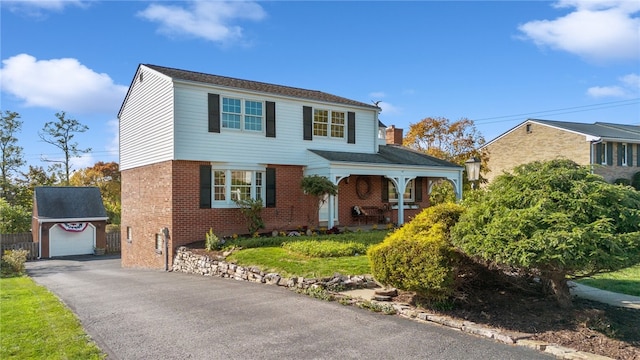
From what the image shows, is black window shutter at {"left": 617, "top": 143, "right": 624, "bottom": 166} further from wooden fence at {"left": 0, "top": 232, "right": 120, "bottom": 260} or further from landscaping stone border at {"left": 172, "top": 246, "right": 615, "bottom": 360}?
wooden fence at {"left": 0, "top": 232, "right": 120, "bottom": 260}

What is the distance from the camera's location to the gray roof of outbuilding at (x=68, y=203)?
32.8 meters

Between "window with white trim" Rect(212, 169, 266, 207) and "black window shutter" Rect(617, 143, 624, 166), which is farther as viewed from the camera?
"black window shutter" Rect(617, 143, 624, 166)

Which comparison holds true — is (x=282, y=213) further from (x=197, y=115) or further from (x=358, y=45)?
(x=358, y=45)

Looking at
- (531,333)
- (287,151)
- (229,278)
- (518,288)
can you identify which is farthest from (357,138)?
(531,333)

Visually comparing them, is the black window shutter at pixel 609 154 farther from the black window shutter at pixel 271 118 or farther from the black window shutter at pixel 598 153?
the black window shutter at pixel 271 118

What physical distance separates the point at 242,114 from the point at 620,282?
1299 centimetres

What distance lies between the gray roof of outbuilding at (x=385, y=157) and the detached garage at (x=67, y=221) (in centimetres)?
2504

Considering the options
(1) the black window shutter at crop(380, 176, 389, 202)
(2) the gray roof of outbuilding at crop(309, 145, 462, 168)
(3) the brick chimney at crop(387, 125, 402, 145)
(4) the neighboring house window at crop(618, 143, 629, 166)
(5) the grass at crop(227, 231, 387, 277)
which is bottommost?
(5) the grass at crop(227, 231, 387, 277)

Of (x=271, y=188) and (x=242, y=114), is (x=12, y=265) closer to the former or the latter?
(x=271, y=188)

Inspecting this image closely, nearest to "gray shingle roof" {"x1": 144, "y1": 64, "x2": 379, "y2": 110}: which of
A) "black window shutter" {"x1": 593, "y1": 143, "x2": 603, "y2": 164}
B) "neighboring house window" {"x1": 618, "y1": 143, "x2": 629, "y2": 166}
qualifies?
"black window shutter" {"x1": 593, "y1": 143, "x2": 603, "y2": 164}

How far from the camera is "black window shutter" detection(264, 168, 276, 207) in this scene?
1697 cm

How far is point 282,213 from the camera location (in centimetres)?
1730

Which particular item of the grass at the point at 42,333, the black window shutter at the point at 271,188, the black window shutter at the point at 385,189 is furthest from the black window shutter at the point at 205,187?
the black window shutter at the point at 385,189

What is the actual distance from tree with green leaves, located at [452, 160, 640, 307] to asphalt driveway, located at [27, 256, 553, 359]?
4.48 feet
